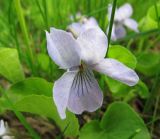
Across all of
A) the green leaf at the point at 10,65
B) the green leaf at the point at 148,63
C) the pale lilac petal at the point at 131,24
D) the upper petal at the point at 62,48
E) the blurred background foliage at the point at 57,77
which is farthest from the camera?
the pale lilac petal at the point at 131,24

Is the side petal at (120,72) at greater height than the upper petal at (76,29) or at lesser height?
greater

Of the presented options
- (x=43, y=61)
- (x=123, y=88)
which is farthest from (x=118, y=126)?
(x=43, y=61)

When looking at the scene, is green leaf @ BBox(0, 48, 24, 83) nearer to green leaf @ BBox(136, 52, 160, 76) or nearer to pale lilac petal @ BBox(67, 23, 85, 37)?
pale lilac petal @ BBox(67, 23, 85, 37)

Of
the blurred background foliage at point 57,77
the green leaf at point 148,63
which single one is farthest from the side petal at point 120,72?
the green leaf at point 148,63

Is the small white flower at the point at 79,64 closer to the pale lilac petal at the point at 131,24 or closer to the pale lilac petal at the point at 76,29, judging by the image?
the pale lilac petal at the point at 76,29

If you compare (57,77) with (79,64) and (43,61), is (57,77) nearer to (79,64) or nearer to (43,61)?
(43,61)

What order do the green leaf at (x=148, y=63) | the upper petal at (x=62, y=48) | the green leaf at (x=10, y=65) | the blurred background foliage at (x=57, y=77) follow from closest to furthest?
the upper petal at (x=62, y=48) < the blurred background foliage at (x=57, y=77) < the green leaf at (x=10, y=65) < the green leaf at (x=148, y=63)

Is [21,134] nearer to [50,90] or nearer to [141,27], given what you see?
[50,90]
